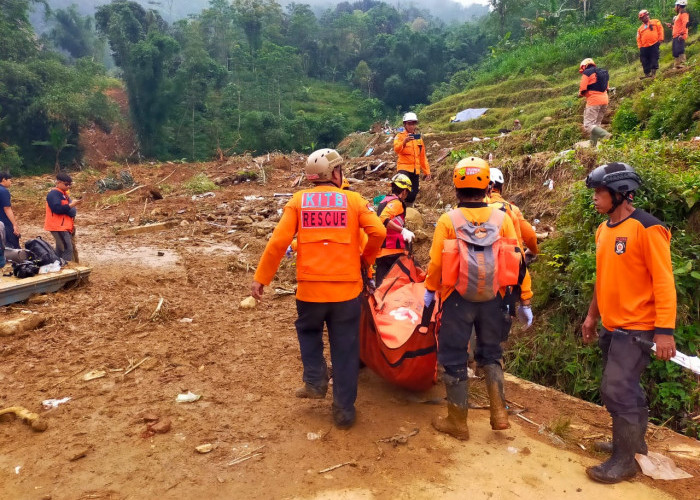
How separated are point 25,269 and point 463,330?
572 cm

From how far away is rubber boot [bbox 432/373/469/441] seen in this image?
3211 mm

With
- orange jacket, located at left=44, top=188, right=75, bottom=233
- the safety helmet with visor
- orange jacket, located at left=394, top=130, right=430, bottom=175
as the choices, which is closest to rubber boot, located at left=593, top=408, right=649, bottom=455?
the safety helmet with visor

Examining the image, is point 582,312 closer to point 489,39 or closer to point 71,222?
→ point 71,222

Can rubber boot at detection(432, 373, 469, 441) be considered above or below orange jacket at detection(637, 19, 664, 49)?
below

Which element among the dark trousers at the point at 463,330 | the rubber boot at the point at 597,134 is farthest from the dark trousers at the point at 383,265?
the rubber boot at the point at 597,134

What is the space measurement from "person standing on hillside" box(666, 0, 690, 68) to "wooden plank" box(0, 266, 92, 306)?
12.4 metres

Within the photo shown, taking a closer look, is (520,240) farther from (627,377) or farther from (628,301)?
(627,377)

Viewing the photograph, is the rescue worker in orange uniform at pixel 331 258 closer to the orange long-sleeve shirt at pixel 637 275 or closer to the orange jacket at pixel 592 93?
the orange long-sleeve shirt at pixel 637 275

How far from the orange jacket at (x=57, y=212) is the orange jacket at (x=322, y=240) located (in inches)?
197

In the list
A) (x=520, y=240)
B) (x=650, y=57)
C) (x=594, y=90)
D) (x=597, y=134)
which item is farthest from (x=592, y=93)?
(x=520, y=240)

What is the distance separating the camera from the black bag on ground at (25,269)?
6209mm

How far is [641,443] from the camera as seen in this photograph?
2.92m

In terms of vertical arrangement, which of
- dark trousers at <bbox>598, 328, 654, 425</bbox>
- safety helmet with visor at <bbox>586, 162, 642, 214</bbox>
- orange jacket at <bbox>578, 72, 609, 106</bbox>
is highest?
orange jacket at <bbox>578, 72, 609, 106</bbox>

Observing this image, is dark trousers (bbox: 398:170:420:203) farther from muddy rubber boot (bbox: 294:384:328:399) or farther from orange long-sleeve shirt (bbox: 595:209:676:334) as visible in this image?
orange long-sleeve shirt (bbox: 595:209:676:334)
